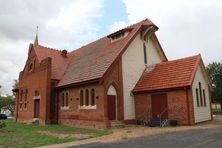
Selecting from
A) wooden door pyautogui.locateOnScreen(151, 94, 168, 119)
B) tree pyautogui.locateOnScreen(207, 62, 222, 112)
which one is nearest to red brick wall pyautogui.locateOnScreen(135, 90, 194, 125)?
wooden door pyautogui.locateOnScreen(151, 94, 168, 119)

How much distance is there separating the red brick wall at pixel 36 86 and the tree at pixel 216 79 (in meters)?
32.3

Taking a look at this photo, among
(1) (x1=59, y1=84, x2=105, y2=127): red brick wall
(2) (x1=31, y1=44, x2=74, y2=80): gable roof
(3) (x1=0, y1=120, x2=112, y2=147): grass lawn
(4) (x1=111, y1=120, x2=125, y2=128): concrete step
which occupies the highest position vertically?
(2) (x1=31, y1=44, x2=74, y2=80): gable roof

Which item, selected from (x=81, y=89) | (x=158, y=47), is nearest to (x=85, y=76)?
(x=81, y=89)

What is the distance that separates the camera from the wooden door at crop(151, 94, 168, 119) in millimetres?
21703

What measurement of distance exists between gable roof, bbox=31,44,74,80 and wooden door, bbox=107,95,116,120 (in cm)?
938

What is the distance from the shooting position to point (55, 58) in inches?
1294

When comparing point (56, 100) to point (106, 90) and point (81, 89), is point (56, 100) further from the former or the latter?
point (106, 90)

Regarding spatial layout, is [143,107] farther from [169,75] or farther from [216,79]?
[216,79]

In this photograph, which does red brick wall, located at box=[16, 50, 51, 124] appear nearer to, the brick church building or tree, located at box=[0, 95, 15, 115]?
the brick church building

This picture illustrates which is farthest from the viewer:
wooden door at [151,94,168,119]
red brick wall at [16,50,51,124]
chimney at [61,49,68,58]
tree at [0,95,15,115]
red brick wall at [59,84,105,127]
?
tree at [0,95,15,115]

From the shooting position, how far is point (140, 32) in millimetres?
26016

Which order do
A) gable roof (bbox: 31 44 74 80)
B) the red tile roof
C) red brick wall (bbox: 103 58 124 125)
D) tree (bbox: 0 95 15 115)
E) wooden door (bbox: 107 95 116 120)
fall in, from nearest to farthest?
the red tile roof, wooden door (bbox: 107 95 116 120), red brick wall (bbox: 103 58 124 125), gable roof (bbox: 31 44 74 80), tree (bbox: 0 95 15 115)

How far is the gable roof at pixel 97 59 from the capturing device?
902 inches

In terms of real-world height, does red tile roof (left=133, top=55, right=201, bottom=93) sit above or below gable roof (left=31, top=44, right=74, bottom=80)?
below
